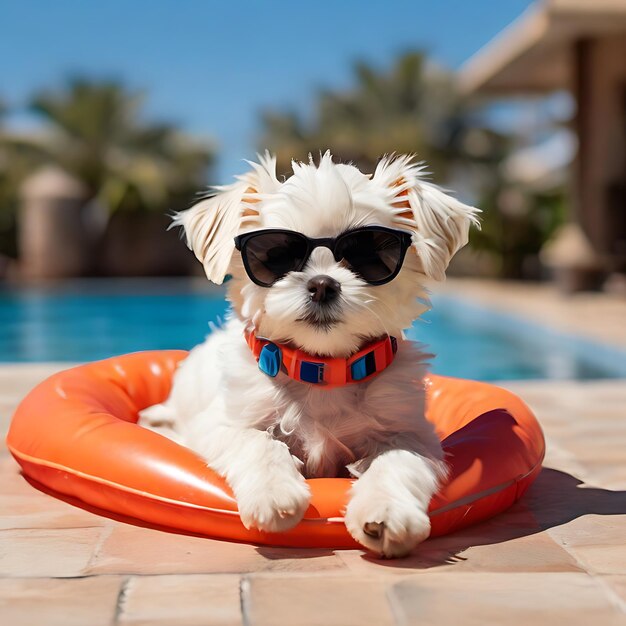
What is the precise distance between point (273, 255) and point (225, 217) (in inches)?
12.5

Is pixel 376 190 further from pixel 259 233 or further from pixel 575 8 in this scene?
pixel 575 8

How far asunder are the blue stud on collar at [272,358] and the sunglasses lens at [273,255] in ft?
0.79

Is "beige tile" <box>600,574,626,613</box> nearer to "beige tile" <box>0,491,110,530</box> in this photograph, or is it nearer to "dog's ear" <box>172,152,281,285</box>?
"dog's ear" <box>172,152,281,285</box>

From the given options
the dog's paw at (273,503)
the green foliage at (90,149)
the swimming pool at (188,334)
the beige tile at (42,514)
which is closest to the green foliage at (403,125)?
the green foliage at (90,149)

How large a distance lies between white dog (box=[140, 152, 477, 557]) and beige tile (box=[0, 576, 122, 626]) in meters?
0.51

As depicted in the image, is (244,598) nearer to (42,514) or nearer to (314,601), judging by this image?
(314,601)

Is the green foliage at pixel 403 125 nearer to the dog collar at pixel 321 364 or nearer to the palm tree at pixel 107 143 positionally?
the palm tree at pixel 107 143

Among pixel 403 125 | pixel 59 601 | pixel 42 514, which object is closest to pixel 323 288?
pixel 59 601

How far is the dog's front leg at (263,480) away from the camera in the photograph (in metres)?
2.61

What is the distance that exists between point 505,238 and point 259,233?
60.6 feet

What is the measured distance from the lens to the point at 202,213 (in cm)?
312

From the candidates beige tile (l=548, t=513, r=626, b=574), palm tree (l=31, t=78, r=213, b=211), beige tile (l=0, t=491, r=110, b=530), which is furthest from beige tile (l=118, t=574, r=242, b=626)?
palm tree (l=31, t=78, r=213, b=211)

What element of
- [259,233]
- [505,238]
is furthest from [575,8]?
[259,233]

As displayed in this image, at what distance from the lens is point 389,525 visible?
8.29 ft
